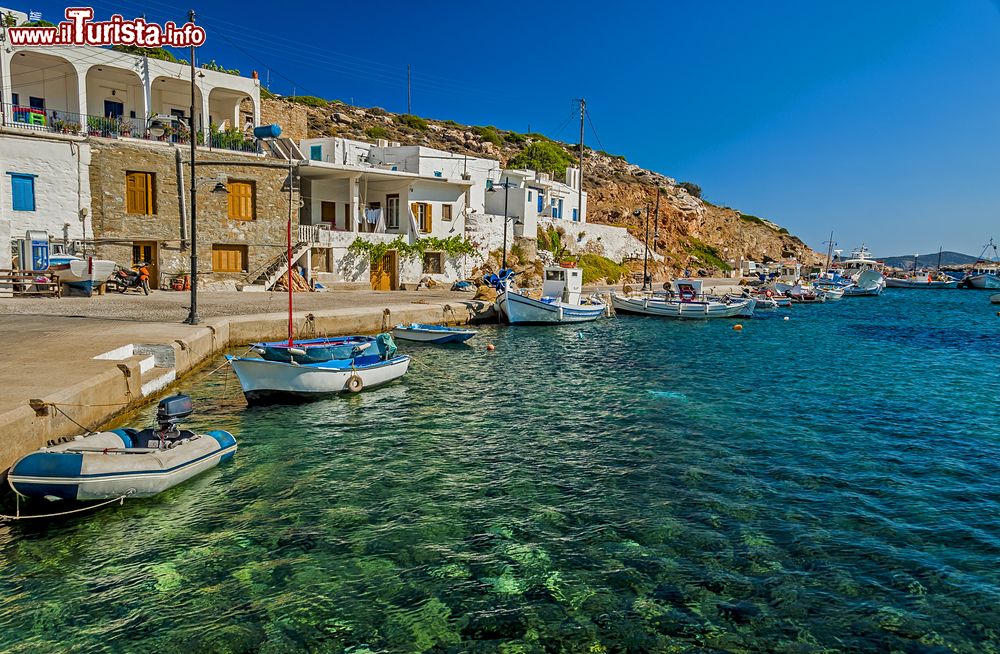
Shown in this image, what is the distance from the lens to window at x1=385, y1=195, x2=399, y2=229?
136 feet

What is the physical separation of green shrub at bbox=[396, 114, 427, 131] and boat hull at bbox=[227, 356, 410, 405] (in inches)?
2951

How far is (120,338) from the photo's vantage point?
49.2 ft

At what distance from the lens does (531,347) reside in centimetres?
2458

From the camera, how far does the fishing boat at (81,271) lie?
82.0 feet

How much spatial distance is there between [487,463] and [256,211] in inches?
1100

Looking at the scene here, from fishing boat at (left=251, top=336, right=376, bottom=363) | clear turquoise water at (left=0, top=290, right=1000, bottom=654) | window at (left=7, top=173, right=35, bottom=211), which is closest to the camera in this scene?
clear turquoise water at (left=0, top=290, right=1000, bottom=654)

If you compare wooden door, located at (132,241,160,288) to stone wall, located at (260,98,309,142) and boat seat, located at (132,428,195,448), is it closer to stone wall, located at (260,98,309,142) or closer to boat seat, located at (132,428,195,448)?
→ stone wall, located at (260,98,309,142)

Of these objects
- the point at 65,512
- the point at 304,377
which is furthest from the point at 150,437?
the point at 304,377

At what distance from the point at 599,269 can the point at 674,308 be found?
19.6 metres

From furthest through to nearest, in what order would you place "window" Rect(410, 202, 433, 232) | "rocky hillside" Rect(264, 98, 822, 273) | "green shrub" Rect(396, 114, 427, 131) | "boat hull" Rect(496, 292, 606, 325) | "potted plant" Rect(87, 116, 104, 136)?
1. "green shrub" Rect(396, 114, 427, 131)
2. "rocky hillside" Rect(264, 98, 822, 273)
3. "window" Rect(410, 202, 433, 232)
4. "boat hull" Rect(496, 292, 606, 325)
5. "potted plant" Rect(87, 116, 104, 136)

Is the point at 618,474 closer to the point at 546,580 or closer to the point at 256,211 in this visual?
the point at 546,580

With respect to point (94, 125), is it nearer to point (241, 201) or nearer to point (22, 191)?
point (22, 191)

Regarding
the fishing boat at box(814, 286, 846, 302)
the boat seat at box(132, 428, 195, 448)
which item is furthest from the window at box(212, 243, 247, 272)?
the fishing boat at box(814, 286, 846, 302)

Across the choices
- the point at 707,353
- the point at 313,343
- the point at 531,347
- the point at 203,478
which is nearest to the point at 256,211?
the point at 531,347
